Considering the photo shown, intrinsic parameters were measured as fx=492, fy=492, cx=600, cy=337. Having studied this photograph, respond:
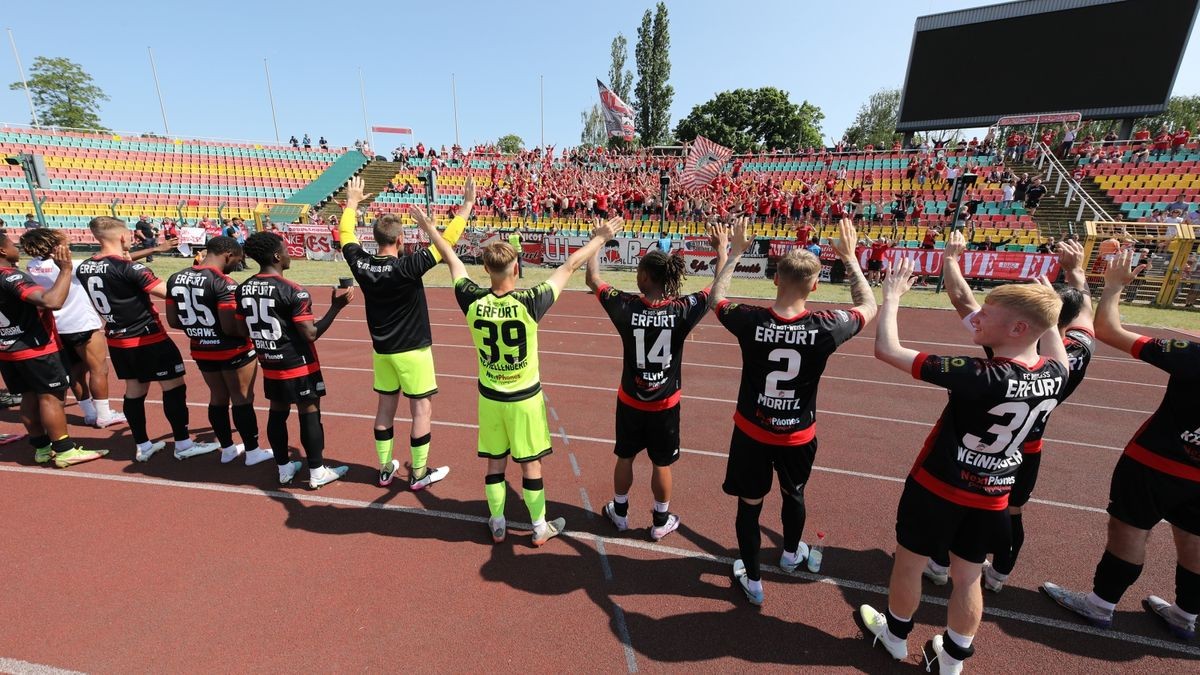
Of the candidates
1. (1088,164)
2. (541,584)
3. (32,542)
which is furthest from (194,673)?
(1088,164)

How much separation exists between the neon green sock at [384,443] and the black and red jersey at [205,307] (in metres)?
1.54

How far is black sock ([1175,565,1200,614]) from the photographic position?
307cm

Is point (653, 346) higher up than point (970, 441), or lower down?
higher up

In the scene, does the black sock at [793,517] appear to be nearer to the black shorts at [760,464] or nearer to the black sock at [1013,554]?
the black shorts at [760,464]

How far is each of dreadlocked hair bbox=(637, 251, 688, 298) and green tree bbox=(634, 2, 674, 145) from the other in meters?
61.9

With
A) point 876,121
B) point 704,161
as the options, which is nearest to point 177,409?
point 704,161

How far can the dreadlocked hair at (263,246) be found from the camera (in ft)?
13.6

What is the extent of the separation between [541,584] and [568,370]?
5265 millimetres

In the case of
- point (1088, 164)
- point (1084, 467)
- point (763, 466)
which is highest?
point (1088, 164)

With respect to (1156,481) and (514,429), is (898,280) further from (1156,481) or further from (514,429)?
(514,429)

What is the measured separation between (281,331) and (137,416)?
223cm

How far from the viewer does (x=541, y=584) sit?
138 inches

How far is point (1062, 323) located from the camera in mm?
3301

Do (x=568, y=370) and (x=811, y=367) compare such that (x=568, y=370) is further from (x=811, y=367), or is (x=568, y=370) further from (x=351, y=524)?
(x=811, y=367)
